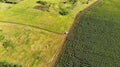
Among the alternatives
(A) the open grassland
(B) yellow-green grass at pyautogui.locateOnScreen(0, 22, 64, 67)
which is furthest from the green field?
(A) the open grassland

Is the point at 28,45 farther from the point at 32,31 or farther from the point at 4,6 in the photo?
the point at 4,6

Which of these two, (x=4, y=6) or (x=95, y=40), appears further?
(x=4, y=6)

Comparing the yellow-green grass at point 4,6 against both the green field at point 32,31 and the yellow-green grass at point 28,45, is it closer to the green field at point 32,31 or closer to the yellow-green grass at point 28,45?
the green field at point 32,31

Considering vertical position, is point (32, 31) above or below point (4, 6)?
above

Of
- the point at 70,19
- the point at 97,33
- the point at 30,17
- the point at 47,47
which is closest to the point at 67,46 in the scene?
the point at 47,47

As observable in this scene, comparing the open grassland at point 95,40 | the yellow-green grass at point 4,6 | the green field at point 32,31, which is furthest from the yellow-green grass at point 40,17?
the open grassland at point 95,40

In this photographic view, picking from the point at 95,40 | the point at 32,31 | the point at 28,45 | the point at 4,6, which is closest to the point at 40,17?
the point at 32,31
